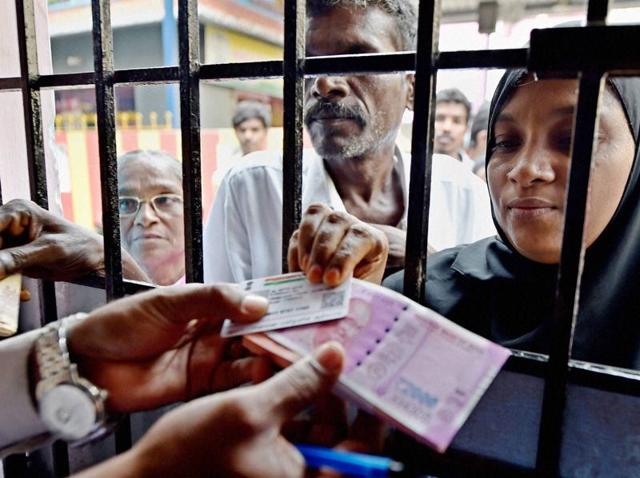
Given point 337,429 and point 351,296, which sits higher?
point 351,296

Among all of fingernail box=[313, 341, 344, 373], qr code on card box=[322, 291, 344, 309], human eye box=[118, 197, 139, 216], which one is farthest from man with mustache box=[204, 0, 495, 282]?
fingernail box=[313, 341, 344, 373]

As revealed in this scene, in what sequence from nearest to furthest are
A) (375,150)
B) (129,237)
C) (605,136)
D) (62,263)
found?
(605,136) → (62,263) → (375,150) → (129,237)

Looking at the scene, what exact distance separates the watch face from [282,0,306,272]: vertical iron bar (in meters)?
0.39

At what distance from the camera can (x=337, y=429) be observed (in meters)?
0.73

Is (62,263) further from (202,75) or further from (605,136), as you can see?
(605,136)

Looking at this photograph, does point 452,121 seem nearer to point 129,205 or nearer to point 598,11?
point 129,205

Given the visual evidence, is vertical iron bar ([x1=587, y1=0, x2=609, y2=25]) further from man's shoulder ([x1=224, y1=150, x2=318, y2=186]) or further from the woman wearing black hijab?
man's shoulder ([x1=224, y1=150, x2=318, y2=186])

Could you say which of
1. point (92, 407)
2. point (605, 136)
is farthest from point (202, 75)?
point (605, 136)

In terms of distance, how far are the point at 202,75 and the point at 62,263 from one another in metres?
0.60

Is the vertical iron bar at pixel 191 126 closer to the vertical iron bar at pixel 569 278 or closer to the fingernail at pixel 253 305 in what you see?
the fingernail at pixel 253 305

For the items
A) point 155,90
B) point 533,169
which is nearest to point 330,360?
point 533,169

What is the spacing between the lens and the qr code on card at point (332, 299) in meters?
0.72

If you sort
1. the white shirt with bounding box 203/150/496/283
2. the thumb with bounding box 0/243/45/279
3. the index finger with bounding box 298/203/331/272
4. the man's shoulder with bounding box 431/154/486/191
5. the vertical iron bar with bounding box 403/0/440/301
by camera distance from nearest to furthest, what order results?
the vertical iron bar with bounding box 403/0/440/301 → the index finger with bounding box 298/203/331/272 → the thumb with bounding box 0/243/45/279 → the white shirt with bounding box 203/150/496/283 → the man's shoulder with bounding box 431/154/486/191

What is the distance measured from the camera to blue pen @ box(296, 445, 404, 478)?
532mm
